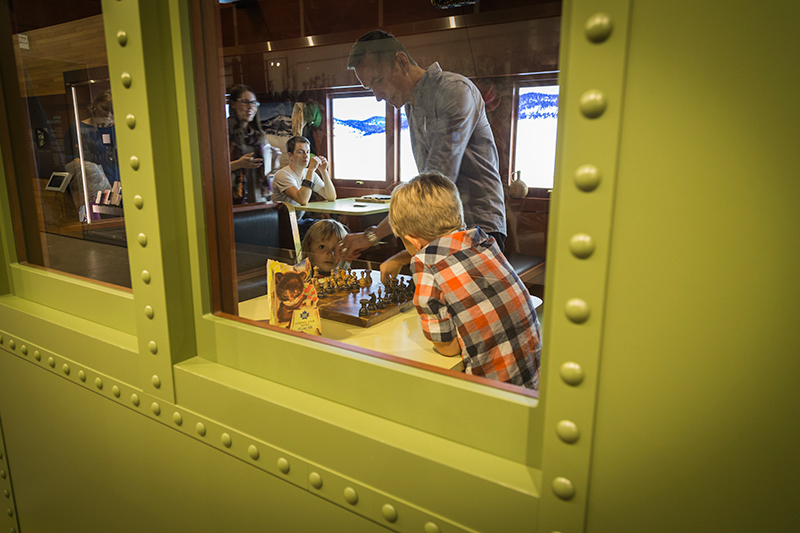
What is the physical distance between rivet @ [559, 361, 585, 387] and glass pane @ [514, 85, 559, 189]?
0.26 m

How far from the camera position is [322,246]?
1102 mm

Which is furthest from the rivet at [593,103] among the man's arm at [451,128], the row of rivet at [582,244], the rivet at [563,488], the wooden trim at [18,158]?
the wooden trim at [18,158]

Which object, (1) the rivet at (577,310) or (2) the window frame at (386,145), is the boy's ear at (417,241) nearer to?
(2) the window frame at (386,145)

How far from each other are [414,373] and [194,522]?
0.74 meters

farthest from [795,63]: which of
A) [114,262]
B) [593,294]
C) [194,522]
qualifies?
[114,262]

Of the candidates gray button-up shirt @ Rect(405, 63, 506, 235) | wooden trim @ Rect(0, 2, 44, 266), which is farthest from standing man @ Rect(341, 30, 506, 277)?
wooden trim @ Rect(0, 2, 44, 266)

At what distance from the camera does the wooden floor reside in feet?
4.26

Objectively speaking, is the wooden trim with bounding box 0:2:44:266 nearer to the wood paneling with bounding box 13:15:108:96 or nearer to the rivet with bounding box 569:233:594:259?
the wood paneling with bounding box 13:15:108:96

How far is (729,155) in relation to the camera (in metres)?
0.49

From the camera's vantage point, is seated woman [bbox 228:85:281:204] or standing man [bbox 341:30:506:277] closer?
standing man [bbox 341:30:506:277]

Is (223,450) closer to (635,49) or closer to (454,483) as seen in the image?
(454,483)

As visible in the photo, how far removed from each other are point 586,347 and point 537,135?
1.02 feet

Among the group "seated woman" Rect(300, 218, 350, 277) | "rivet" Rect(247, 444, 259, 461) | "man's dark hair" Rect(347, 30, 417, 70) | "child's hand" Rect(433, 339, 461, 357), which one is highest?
"man's dark hair" Rect(347, 30, 417, 70)

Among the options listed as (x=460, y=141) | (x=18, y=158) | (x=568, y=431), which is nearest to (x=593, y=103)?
(x=460, y=141)
